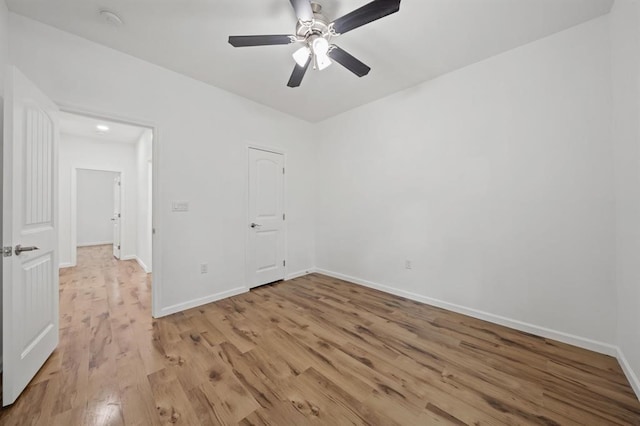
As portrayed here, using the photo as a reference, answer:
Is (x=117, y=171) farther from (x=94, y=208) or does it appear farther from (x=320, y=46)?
(x=320, y=46)

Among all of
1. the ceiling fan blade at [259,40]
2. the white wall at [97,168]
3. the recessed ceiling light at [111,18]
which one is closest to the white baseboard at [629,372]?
the ceiling fan blade at [259,40]

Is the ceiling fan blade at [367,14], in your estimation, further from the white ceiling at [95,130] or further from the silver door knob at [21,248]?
the white ceiling at [95,130]

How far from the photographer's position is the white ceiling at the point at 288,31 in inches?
70.4

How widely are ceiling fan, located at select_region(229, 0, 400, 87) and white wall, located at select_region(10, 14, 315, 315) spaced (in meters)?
1.42

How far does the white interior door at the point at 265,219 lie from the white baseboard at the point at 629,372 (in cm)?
351

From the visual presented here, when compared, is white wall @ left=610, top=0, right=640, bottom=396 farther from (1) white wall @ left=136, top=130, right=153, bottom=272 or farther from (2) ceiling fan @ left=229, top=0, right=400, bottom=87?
(1) white wall @ left=136, top=130, right=153, bottom=272

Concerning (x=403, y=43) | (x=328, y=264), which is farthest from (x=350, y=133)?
(x=328, y=264)

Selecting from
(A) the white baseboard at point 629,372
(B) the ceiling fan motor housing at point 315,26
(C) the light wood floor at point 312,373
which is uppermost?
(B) the ceiling fan motor housing at point 315,26

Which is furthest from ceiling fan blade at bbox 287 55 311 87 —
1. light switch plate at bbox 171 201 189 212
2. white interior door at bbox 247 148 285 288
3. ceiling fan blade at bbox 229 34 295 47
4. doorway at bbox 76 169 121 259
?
doorway at bbox 76 169 121 259

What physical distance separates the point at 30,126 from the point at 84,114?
0.68m

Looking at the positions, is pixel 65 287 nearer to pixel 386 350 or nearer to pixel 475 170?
pixel 386 350

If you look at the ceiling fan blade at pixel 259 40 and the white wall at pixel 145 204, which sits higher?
the ceiling fan blade at pixel 259 40

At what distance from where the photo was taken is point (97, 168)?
202 inches

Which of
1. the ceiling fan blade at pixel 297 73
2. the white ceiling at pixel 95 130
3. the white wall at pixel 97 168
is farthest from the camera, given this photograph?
the white wall at pixel 97 168
